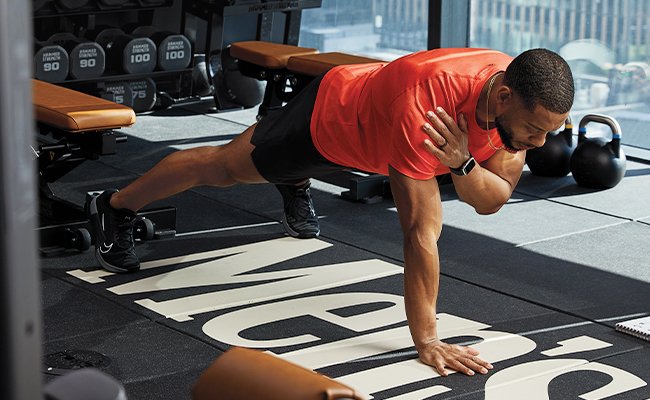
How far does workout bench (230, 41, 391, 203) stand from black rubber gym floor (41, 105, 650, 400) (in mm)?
91

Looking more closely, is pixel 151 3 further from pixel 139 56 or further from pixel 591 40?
pixel 591 40

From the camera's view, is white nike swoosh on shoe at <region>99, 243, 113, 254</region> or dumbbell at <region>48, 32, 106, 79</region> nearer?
white nike swoosh on shoe at <region>99, 243, 113, 254</region>

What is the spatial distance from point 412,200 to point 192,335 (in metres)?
0.83

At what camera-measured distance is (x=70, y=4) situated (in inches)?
224

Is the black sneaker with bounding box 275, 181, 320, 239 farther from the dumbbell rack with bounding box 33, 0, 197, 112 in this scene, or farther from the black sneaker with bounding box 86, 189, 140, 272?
the dumbbell rack with bounding box 33, 0, 197, 112

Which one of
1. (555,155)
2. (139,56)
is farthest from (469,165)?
(139,56)

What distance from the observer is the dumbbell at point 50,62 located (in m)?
5.50

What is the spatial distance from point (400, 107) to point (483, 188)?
0.33m

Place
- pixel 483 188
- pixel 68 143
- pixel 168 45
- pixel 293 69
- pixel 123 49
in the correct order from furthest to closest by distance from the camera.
→ pixel 168 45 → pixel 123 49 → pixel 293 69 → pixel 68 143 → pixel 483 188

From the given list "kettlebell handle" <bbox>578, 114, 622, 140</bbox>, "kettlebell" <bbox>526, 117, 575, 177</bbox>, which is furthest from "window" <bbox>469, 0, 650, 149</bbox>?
"kettlebell handle" <bbox>578, 114, 622, 140</bbox>

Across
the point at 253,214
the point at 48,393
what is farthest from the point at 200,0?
the point at 48,393

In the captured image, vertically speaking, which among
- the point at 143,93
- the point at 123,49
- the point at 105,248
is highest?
the point at 123,49

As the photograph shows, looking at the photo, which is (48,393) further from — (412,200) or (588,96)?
(588,96)

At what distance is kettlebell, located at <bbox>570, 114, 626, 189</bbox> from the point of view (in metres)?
4.72
